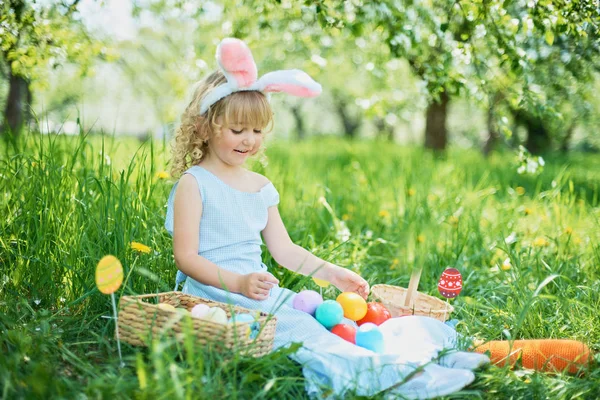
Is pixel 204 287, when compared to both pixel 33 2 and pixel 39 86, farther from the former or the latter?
pixel 39 86

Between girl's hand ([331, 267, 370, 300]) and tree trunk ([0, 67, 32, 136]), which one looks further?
tree trunk ([0, 67, 32, 136])

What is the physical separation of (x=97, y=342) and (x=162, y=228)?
715 millimetres

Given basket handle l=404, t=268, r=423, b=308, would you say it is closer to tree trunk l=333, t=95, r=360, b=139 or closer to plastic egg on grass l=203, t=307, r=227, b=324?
plastic egg on grass l=203, t=307, r=227, b=324

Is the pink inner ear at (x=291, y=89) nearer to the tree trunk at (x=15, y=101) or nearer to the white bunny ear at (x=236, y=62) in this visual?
the white bunny ear at (x=236, y=62)

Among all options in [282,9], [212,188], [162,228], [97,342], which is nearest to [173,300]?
[97,342]

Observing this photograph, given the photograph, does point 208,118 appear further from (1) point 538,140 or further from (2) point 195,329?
(1) point 538,140

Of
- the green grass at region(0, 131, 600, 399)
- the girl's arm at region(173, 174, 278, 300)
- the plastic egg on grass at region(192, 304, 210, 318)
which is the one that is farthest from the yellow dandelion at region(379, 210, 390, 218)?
the plastic egg on grass at region(192, 304, 210, 318)

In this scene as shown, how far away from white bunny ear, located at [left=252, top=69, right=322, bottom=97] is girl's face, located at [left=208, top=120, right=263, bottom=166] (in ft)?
0.55

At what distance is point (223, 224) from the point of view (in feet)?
6.90

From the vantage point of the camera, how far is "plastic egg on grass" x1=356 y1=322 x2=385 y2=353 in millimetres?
Answer: 1907

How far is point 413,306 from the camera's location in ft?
7.29

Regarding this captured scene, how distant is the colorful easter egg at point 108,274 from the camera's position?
5.14 feet

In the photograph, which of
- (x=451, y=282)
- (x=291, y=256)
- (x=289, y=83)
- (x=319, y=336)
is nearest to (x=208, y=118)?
(x=289, y=83)

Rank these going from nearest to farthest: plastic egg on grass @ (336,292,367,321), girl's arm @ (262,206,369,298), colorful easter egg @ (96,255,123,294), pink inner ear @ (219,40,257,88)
Result: colorful easter egg @ (96,255,123,294) < pink inner ear @ (219,40,257,88) < plastic egg on grass @ (336,292,367,321) < girl's arm @ (262,206,369,298)
